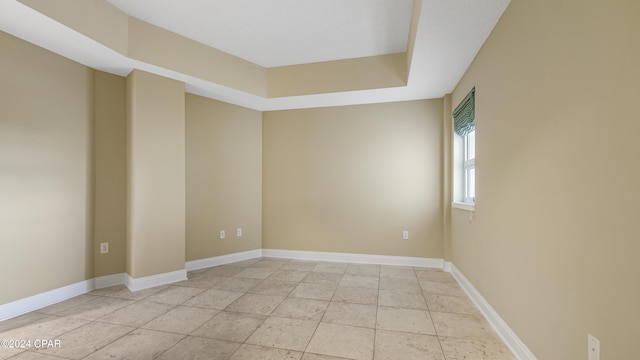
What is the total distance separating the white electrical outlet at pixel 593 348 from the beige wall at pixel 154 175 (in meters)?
3.47

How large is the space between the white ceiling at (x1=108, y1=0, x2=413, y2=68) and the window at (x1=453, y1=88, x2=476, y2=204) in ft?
3.29

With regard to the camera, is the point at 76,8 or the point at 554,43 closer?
the point at 554,43

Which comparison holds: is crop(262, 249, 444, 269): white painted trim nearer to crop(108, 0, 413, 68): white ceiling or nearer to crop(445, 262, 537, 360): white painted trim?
crop(445, 262, 537, 360): white painted trim

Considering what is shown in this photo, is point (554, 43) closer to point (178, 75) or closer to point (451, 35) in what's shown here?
point (451, 35)

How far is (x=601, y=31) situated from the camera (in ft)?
3.40

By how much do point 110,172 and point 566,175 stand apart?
3888mm

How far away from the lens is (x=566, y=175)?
4.07 feet

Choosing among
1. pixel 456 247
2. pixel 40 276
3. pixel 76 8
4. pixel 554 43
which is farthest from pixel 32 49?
pixel 456 247

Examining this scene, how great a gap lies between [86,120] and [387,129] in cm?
360

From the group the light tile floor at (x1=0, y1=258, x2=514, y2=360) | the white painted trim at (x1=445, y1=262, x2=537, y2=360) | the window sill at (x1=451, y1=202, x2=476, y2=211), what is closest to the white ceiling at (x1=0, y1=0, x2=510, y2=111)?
the window sill at (x1=451, y1=202, x2=476, y2=211)

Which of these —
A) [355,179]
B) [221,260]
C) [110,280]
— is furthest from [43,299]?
[355,179]

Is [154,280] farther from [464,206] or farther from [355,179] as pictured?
[464,206]

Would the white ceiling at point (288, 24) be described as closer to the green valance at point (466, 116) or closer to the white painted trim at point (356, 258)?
the green valance at point (466, 116)

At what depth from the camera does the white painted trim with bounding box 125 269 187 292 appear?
2.84 m
